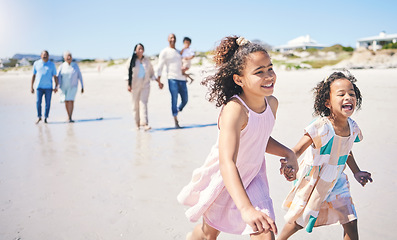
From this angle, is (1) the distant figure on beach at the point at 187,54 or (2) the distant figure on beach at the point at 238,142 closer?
(2) the distant figure on beach at the point at 238,142

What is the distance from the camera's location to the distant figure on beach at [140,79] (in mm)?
7895

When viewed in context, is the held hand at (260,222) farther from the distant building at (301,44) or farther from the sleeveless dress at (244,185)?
the distant building at (301,44)

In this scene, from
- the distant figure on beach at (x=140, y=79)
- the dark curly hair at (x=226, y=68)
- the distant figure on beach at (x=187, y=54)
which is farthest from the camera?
the distant figure on beach at (x=187, y=54)

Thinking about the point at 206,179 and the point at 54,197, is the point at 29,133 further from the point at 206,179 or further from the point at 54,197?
the point at 206,179

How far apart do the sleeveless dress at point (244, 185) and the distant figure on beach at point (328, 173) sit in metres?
0.48

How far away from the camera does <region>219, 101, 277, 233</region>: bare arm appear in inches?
65.9

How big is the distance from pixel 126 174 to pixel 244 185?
305 centimetres

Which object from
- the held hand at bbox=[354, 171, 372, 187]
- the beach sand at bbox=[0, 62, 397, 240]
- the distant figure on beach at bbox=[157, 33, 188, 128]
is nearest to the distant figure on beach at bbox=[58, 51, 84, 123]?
the beach sand at bbox=[0, 62, 397, 240]

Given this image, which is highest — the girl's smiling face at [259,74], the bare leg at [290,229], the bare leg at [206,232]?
the girl's smiling face at [259,74]

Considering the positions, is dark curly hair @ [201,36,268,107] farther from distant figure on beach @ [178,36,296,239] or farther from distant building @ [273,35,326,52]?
distant building @ [273,35,326,52]

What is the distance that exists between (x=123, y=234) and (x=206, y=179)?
135 centimetres

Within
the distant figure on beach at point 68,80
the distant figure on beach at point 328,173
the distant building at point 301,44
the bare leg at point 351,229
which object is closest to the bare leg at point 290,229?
the distant figure on beach at point 328,173

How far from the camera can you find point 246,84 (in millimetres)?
2150

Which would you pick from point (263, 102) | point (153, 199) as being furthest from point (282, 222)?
point (263, 102)
